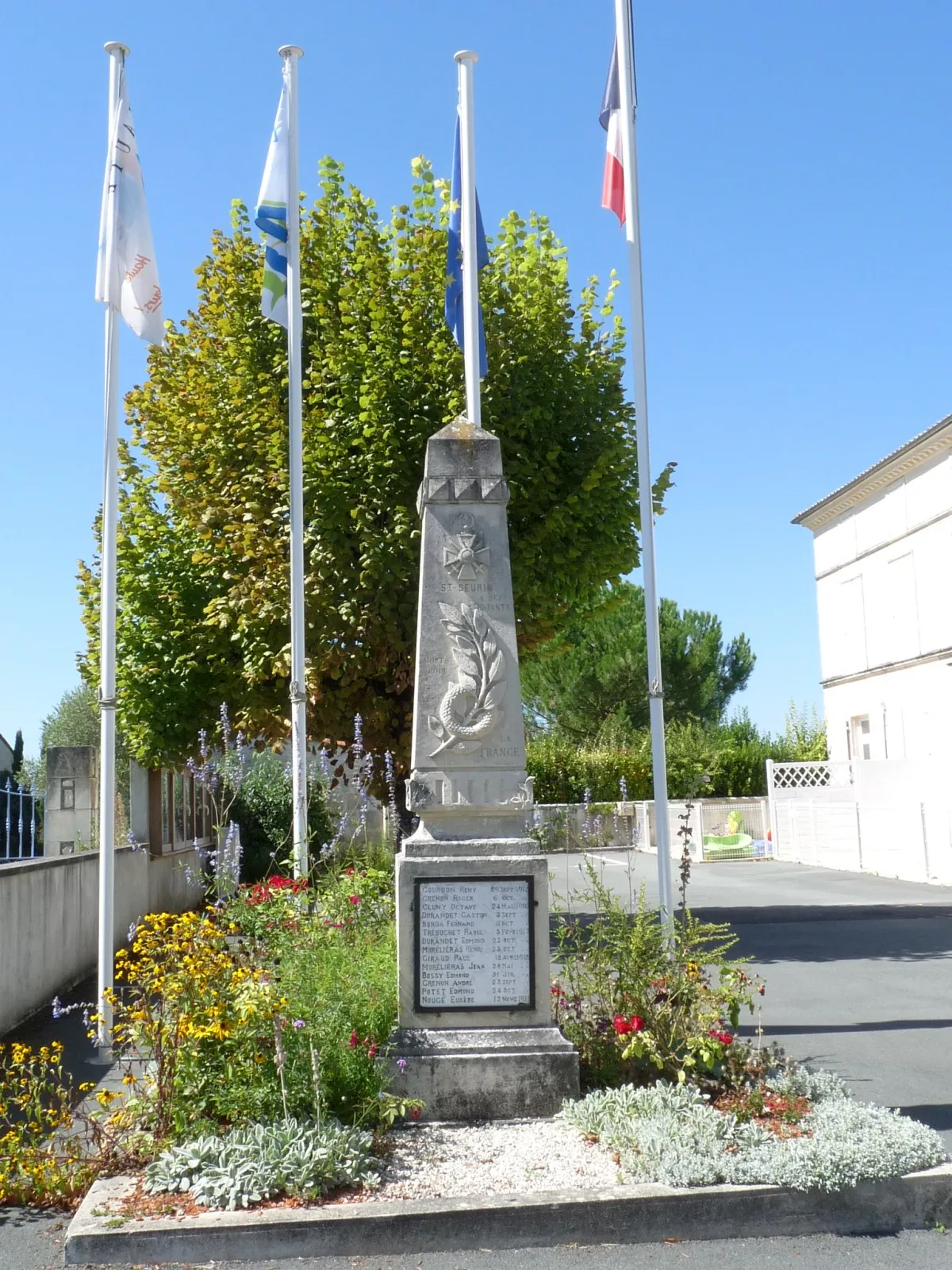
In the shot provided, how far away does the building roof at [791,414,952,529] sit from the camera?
2545 cm

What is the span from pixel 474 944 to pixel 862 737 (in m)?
26.5

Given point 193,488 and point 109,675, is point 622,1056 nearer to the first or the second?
point 109,675

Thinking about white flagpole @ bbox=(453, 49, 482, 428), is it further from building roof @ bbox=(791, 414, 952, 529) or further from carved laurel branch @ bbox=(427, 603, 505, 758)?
building roof @ bbox=(791, 414, 952, 529)

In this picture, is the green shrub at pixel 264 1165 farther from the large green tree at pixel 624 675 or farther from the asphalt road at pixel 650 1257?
the large green tree at pixel 624 675

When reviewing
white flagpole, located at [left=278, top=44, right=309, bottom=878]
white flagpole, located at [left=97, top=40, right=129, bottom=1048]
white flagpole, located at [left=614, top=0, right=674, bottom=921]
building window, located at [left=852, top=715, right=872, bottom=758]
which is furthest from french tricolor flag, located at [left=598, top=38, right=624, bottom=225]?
building window, located at [left=852, top=715, right=872, bottom=758]

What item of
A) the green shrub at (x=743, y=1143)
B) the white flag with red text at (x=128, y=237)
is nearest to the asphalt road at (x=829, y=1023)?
the green shrub at (x=743, y=1143)

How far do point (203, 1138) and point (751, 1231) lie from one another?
90.3 inches

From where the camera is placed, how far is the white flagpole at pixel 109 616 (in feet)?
25.7

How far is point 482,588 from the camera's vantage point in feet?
21.3

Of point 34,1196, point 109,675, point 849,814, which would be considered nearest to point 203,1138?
point 34,1196

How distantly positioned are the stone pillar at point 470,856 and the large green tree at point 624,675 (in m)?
37.8

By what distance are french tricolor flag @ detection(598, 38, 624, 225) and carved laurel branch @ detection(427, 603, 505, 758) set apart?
470 centimetres

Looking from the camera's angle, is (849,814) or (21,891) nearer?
(21,891)

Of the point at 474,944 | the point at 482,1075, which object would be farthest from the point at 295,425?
the point at 482,1075
